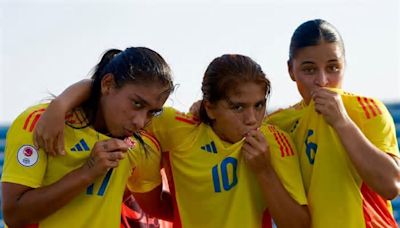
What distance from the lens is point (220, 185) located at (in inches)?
136

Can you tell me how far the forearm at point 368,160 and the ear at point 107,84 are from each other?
849 mm

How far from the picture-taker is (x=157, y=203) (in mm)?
3693

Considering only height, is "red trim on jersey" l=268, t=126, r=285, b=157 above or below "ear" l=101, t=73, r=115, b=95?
below

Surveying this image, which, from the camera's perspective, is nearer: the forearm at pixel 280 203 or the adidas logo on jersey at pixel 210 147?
the forearm at pixel 280 203

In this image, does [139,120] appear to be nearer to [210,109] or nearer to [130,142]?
[130,142]

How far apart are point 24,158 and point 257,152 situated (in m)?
0.84

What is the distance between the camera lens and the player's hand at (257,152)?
10.9ft

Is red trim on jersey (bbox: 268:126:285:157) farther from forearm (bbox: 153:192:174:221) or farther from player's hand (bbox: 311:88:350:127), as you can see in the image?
forearm (bbox: 153:192:174:221)

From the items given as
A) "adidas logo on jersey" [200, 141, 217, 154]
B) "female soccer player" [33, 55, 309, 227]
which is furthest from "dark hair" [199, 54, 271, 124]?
"adidas logo on jersey" [200, 141, 217, 154]

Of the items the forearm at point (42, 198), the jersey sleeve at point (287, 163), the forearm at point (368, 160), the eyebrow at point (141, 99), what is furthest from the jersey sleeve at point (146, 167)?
the forearm at point (368, 160)

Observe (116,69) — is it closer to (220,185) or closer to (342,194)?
(220,185)

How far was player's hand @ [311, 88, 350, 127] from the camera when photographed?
3229mm

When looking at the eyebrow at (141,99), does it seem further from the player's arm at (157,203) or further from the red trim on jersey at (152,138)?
the player's arm at (157,203)

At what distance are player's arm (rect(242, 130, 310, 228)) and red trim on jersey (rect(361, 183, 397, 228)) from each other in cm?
22
